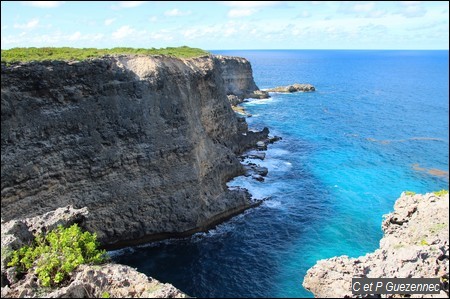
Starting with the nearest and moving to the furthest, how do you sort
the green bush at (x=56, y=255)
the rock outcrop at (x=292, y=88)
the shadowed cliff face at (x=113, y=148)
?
the green bush at (x=56, y=255)
the shadowed cliff face at (x=113, y=148)
the rock outcrop at (x=292, y=88)

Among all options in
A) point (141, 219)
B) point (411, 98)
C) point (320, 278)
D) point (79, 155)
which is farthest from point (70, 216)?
point (411, 98)

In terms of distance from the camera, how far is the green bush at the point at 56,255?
22.9m

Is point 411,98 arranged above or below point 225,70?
below

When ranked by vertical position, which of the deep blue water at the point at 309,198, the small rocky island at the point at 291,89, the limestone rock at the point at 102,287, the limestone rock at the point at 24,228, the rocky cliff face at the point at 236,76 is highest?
the rocky cliff face at the point at 236,76

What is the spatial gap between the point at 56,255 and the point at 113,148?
17660 millimetres

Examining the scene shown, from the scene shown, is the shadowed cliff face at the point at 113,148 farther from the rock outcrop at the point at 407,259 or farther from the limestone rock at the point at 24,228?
the rock outcrop at the point at 407,259

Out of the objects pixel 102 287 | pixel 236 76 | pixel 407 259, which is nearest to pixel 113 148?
pixel 102 287

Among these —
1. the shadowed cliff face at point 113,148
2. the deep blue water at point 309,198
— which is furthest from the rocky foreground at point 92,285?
the deep blue water at point 309,198

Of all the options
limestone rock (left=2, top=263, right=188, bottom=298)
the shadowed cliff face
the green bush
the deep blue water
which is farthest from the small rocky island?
limestone rock (left=2, top=263, right=188, bottom=298)

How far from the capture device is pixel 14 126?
34188mm

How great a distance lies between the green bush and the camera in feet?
75.1

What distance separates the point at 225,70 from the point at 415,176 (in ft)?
232

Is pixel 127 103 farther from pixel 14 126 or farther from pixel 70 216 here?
pixel 70 216

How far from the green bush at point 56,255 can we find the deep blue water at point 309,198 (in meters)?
12.4
